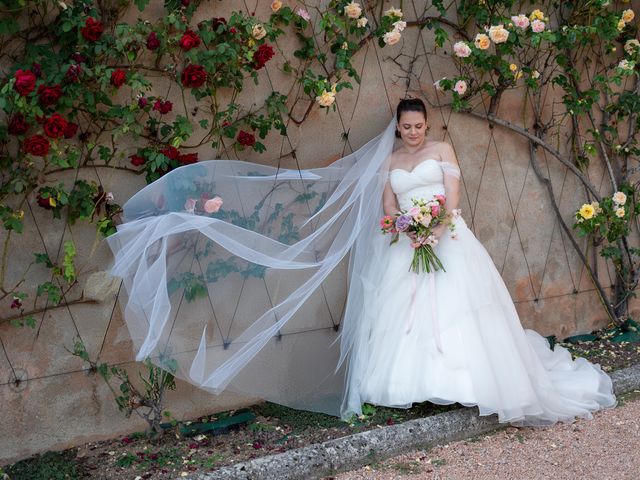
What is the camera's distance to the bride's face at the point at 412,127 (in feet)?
14.1

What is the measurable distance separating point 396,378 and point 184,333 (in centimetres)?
106

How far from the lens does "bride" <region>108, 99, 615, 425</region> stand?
3643 millimetres

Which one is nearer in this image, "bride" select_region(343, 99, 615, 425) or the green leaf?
the green leaf

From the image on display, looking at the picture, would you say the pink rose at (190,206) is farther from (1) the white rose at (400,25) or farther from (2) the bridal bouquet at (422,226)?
(1) the white rose at (400,25)

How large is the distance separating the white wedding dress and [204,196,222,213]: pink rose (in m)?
0.96

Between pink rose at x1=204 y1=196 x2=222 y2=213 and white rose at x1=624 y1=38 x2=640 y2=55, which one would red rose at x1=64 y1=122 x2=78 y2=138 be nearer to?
pink rose at x1=204 y1=196 x2=222 y2=213

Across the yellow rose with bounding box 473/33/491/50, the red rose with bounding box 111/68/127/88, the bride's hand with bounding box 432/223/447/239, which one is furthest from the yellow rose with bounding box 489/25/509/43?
the red rose with bounding box 111/68/127/88

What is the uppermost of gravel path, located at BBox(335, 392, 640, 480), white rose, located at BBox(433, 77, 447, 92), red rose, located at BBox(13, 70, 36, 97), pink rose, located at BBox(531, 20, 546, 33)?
pink rose, located at BBox(531, 20, 546, 33)

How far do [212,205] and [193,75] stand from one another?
1.98 feet

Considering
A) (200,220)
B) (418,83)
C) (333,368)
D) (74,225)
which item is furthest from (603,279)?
(74,225)

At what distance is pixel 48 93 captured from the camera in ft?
11.2

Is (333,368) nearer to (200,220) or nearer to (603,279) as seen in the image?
(200,220)

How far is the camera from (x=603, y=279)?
225 inches

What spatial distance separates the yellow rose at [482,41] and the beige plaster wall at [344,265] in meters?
0.30
